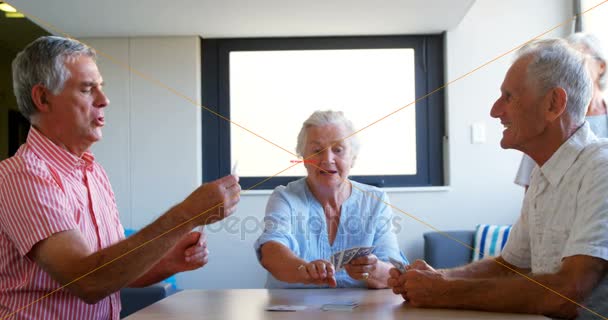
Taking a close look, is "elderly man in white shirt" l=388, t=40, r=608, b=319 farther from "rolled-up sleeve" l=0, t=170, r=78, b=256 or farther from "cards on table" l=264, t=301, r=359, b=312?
"rolled-up sleeve" l=0, t=170, r=78, b=256

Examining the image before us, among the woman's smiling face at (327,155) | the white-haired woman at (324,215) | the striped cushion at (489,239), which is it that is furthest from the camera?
the striped cushion at (489,239)

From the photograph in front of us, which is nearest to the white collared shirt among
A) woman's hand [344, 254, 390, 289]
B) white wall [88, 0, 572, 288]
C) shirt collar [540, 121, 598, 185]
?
shirt collar [540, 121, 598, 185]

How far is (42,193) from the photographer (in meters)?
1.27

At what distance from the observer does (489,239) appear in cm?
288

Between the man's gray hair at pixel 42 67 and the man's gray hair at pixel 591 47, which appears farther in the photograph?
the man's gray hair at pixel 591 47

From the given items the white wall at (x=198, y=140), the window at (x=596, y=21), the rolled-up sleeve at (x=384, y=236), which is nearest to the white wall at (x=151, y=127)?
the white wall at (x=198, y=140)

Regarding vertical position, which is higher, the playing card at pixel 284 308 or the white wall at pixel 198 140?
the white wall at pixel 198 140

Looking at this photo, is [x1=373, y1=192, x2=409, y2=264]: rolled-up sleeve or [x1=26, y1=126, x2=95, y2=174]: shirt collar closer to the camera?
[x1=26, y1=126, x2=95, y2=174]: shirt collar

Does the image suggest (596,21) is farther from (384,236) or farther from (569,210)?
(569,210)

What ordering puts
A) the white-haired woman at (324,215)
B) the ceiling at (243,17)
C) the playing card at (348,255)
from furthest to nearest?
the ceiling at (243,17)
the white-haired woman at (324,215)
the playing card at (348,255)

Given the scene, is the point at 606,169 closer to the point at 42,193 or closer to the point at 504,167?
the point at 42,193

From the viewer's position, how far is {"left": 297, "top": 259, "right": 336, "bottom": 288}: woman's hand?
156 cm

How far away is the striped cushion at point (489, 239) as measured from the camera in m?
2.82

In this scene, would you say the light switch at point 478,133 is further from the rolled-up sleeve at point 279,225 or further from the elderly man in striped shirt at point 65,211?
the elderly man in striped shirt at point 65,211
